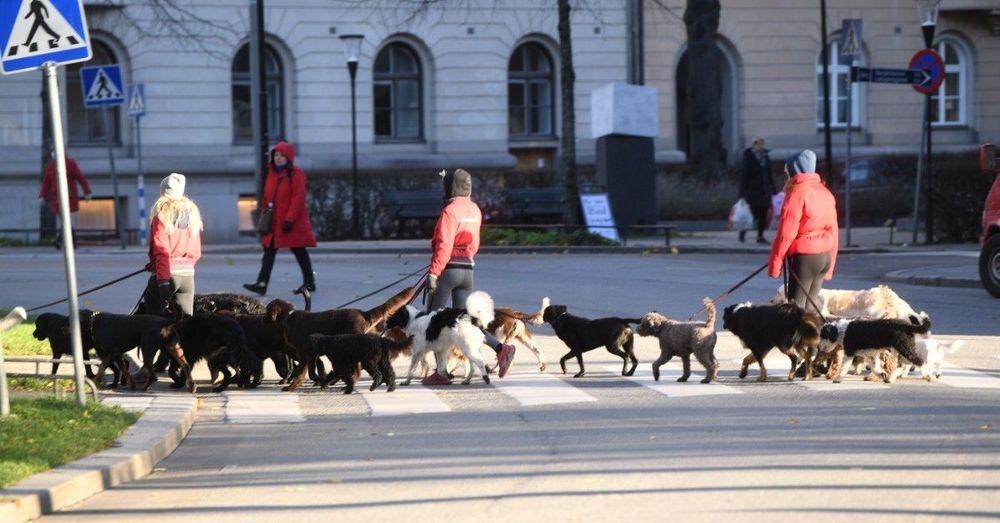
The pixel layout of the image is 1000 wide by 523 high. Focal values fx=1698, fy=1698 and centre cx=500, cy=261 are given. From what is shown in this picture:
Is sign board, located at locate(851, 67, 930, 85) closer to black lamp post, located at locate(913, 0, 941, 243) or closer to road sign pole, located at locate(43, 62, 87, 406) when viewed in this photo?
black lamp post, located at locate(913, 0, 941, 243)

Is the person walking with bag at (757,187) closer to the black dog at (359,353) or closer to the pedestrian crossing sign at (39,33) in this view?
the black dog at (359,353)

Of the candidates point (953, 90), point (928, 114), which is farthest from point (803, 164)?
point (953, 90)

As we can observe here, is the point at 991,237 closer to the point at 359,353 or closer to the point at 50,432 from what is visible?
the point at 359,353

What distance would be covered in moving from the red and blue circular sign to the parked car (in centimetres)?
661

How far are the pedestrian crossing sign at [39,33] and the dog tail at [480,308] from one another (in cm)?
336

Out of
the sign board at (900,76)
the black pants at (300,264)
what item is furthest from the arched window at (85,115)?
the black pants at (300,264)

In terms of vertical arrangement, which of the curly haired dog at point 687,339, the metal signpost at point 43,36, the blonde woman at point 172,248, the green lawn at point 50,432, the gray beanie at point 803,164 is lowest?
the green lawn at point 50,432

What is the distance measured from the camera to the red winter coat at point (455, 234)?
42.8ft

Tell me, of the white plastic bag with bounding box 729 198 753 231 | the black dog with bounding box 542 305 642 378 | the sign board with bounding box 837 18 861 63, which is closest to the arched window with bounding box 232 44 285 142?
the white plastic bag with bounding box 729 198 753 231

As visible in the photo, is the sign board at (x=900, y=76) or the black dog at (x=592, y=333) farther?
the sign board at (x=900, y=76)

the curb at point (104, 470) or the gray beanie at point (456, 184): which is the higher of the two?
the gray beanie at point (456, 184)

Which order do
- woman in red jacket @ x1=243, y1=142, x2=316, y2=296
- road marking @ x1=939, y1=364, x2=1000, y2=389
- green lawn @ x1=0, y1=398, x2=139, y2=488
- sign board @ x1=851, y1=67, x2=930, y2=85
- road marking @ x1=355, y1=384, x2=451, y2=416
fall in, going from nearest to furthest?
green lawn @ x1=0, y1=398, x2=139, y2=488, road marking @ x1=355, y1=384, x2=451, y2=416, road marking @ x1=939, y1=364, x2=1000, y2=389, woman in red jacket @ x1=243, y1=142, x2=316, y2=296, sign board @ x1=851, y1=67, x2=930, y2=85

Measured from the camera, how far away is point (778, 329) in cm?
1220

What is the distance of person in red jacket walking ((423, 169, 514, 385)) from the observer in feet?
42.6
